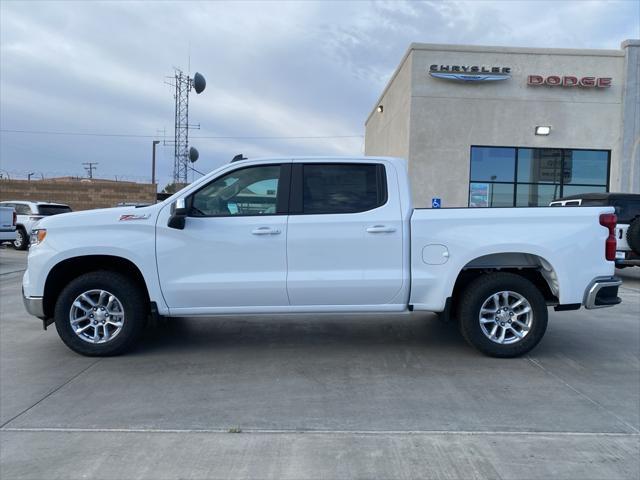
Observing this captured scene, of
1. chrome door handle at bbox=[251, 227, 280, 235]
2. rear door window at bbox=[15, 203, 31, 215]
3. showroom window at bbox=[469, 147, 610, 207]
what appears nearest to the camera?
chrome door handle at bbox=[251, 227, 280, 235]

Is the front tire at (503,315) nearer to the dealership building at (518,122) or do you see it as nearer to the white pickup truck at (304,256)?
the white pickup truck at (304,256)

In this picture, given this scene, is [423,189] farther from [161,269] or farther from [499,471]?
[499,471]

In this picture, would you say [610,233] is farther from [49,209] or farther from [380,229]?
[49,209]

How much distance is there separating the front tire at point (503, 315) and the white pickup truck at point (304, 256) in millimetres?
12

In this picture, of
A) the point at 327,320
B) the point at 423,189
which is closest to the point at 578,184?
the point at 423,189

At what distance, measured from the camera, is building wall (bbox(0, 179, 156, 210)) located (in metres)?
30.2

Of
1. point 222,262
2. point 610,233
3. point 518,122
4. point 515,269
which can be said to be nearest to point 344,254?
point 222,262

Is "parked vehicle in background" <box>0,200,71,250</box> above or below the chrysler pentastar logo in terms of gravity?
below

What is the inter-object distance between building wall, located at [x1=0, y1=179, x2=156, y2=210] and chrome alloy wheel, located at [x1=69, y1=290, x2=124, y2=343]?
2565 centimetres

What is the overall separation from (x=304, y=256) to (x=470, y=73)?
17.5 meters

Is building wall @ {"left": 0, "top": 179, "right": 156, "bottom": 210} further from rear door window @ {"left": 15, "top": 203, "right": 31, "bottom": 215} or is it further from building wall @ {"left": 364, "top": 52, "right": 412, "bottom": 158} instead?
building wall @ {"left": 364, "top": 52, "right": 412, "bottom": 158}

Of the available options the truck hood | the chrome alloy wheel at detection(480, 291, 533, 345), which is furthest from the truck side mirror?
the chrome alloy wheel at detection(480, 291, 533, 345)

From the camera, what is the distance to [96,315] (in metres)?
5.47

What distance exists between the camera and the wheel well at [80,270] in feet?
18.1
